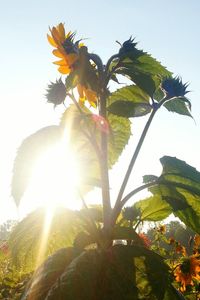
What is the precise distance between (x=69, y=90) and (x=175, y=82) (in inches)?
14.5

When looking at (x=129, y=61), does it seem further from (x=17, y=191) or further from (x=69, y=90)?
(x=17, y=191)

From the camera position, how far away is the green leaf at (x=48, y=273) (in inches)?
40.2

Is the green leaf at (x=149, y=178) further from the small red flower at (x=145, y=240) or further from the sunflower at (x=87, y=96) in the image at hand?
the sunflower at (x=87, y=96)

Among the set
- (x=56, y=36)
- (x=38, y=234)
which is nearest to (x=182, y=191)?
(x=38, y=234)

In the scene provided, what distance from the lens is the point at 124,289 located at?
0.98 meters

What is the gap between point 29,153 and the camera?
1110 mm

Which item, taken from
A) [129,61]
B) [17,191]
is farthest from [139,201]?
[17,191]

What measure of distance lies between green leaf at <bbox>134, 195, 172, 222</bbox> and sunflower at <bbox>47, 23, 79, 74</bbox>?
58 centimetres

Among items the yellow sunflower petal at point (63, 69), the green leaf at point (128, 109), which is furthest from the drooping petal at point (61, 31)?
the green leaf at point (128, 109)

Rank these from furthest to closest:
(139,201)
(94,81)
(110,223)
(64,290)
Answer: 1. (139,201)
2. (94,81)
3. (110,223)
4. (64,290)

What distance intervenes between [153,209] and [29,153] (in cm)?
62

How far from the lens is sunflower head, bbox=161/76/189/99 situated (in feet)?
4.30

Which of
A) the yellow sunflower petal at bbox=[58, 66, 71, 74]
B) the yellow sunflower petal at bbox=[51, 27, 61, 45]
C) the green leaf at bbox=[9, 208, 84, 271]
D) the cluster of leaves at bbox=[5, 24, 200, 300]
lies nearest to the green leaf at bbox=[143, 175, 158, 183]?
the cluster of leaves at bbox=[5, 24, 200, 300]

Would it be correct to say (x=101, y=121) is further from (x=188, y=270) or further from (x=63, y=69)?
(x=188, y=270)
